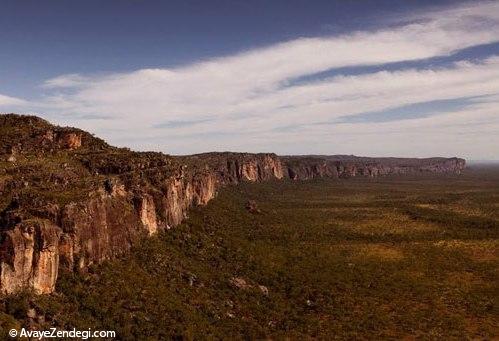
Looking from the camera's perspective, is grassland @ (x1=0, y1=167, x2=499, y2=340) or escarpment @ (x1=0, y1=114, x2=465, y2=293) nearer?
escarpment @ (x1=0, y1=114, x2=465, y2=293)

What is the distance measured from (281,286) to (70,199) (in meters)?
39.6

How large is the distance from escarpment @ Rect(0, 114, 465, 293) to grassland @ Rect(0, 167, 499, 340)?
2.46 m

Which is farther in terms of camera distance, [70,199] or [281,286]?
[281,286]

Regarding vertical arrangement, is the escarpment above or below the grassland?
above

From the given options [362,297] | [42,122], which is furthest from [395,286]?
[42,122]

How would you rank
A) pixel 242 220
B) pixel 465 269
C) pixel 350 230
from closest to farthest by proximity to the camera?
1. pixel 465 269
2. pixel 242 220
3. pixel 350 230

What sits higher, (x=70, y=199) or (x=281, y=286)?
(x=70, y=199)

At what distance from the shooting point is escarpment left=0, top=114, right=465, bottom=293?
167 feet

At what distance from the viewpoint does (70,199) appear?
59.4 metres

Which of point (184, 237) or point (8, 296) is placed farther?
point (184, 237)

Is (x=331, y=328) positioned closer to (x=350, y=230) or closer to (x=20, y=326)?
(x=20, y=326)

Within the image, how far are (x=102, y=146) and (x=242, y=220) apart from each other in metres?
43.0

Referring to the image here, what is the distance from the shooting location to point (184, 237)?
89.9 meters

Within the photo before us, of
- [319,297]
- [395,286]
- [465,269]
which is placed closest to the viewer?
[319,297]
